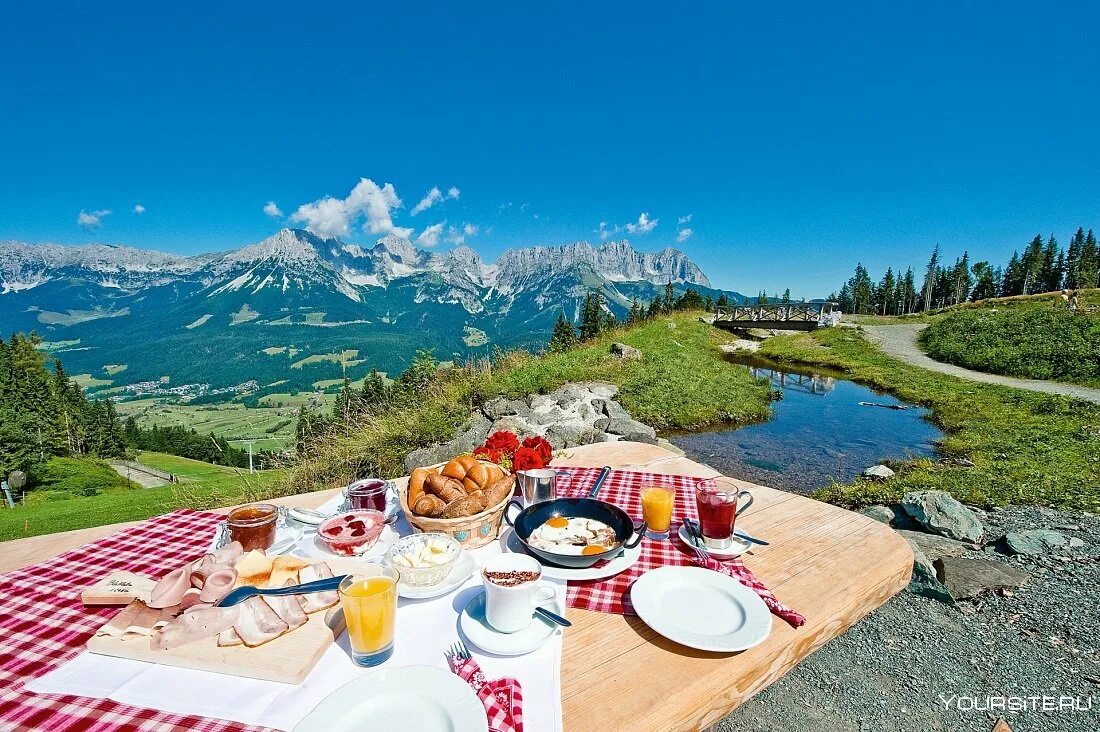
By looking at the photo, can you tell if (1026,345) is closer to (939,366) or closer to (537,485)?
(939,366)

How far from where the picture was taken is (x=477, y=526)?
1.65 meters

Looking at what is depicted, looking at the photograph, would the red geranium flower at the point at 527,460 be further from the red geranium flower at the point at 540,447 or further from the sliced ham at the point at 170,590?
the sliced ham at the point at 170,590

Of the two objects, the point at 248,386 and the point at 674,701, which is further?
the point at 248,386

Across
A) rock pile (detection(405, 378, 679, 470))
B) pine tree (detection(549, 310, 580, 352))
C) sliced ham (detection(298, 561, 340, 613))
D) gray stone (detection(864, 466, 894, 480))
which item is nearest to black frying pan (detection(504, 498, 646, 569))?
sliced ham (detection(298, 561, 340, 613))

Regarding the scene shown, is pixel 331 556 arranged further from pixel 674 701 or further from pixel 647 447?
pixel 647 447

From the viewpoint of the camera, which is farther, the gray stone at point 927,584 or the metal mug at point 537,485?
the gray stone at point 927,584

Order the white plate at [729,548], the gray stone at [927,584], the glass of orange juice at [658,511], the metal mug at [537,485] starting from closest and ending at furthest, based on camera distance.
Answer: the white plate at [729,548], the glass of orange juice at [658,511], the metal mug at [537,485], the gray stone at [927,584]

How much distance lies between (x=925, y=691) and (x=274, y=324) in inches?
8715

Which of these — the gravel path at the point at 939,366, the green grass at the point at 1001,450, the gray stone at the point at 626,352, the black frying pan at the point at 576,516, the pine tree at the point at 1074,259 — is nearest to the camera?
the black frying pan at the point at 576,516

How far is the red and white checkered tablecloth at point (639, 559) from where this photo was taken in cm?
141

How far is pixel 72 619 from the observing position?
1229 mm

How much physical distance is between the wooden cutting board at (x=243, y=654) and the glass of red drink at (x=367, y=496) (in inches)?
30.0

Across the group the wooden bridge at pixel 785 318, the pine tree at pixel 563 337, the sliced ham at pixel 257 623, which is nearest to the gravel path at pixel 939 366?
the wooden bridge at pixel 785 318

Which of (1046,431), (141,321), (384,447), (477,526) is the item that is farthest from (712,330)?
(141,321)
